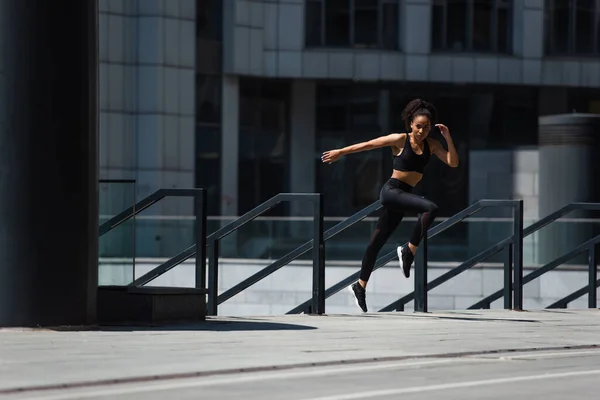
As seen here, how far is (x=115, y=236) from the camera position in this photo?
1284cm

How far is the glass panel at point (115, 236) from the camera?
1271cm

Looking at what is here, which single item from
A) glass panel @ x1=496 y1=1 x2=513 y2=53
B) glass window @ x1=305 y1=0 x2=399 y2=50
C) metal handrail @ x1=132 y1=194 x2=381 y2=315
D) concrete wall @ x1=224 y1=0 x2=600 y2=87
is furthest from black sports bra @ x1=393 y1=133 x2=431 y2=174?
glass panel @ x1=496 y1=1 x2=513 y2=53

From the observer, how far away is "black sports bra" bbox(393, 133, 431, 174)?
1320 centimetres

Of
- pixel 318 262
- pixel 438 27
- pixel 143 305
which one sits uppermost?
pixel 438 27

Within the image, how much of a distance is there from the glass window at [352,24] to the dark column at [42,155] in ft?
115

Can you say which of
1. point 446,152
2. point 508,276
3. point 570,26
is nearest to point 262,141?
point 570,26

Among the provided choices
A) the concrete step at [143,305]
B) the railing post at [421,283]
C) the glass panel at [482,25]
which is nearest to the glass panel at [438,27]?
the glass panel at [482,25]

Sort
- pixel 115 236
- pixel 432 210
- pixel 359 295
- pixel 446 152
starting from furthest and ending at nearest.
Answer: pixel 359 295 → pixel 446 152 → pixel 432 210 → pixel 115 236

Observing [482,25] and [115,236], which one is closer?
[115,236]

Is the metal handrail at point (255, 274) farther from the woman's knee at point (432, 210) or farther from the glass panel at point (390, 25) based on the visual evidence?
the glass panel at point (390, 25)

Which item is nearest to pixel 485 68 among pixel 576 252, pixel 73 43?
pixel 576 252

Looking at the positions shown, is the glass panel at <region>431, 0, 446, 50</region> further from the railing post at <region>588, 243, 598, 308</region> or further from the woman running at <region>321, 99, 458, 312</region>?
the woman running at <region>321, 99, 458, 312</region>

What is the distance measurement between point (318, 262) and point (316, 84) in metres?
32.6

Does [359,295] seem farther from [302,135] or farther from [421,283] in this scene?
[302,135]
